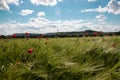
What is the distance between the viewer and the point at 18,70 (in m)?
2.15

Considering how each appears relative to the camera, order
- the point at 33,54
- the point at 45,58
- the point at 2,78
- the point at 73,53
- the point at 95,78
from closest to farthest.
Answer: the point at 2,78 → the point at 95,78 → the point at 45,58 → the point at 33,54 → the point at 73,53

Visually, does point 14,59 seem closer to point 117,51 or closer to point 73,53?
point 73,53

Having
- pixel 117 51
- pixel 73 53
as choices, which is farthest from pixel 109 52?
pixel 73 53

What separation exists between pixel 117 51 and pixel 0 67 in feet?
6.30

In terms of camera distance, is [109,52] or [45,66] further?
[109,52]

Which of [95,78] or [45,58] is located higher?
[45,58]

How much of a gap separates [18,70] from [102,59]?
1.60 metres

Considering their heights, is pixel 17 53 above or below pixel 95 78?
above

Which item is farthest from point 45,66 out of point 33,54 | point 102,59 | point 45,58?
point 102,59

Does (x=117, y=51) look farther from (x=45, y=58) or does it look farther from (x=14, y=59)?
(x=14, y=59)

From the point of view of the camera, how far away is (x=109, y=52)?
345 centimetres

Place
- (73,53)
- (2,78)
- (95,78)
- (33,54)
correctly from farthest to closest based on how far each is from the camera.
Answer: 1. (73,53)
2. (33,54)
3. (95,78)
4. (2,78)

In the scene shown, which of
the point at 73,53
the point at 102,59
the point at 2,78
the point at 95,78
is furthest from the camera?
the point at 102,59

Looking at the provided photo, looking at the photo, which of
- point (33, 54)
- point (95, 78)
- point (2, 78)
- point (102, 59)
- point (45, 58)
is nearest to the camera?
point (2, 78)
